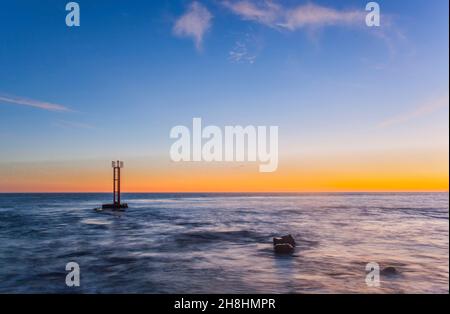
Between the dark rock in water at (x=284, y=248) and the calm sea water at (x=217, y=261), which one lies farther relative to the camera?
the dark rock in water at (x=284, y=248)

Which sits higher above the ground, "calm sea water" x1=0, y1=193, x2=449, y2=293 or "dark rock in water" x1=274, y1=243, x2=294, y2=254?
"dark rock in water" x1=274, y1=243, x2=294, y2=254

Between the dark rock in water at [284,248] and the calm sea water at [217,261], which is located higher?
the dark rock in water at [284,248]

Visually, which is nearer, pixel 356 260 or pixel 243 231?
pixel 356 260

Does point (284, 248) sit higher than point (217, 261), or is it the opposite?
point (284, 248)

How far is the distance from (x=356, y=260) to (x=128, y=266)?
1216cm

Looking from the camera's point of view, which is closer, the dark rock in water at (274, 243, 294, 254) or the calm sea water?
the calm sea water

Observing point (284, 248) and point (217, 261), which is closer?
point (217, 261)
